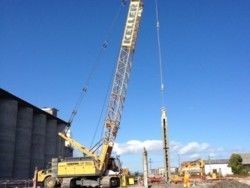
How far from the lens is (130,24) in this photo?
5044 centimetres

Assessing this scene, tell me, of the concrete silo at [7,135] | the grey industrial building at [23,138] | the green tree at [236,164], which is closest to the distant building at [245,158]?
the green tree at [236,164]

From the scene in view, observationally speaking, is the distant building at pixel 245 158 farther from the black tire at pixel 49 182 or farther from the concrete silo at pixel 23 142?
the black tire at pixel 49 182

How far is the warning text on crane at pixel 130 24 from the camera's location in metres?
50.1

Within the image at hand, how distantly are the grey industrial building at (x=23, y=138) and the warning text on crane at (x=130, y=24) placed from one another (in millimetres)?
30646

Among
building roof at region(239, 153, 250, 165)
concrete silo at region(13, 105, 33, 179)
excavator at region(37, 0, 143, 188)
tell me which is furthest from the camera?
building roof at region(239, 153, 250, 165)

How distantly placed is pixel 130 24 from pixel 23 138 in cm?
3982

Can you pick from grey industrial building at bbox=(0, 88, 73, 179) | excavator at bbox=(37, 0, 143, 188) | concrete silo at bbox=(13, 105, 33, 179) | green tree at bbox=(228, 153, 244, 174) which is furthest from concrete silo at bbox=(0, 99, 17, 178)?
green tree at bbox=(228, 153, 244, 174)

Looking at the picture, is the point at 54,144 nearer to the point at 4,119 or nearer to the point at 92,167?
the point at 4,119

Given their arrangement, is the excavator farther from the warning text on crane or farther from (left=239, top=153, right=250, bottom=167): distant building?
(left=239, top=153, right=250, bottom=167): distant building

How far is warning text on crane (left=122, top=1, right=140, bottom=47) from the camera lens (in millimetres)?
50125

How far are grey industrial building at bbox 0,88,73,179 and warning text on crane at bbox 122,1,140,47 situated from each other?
30646 mm

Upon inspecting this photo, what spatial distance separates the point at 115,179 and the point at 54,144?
55659 mm

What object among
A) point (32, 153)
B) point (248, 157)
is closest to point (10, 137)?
point (32, 153)

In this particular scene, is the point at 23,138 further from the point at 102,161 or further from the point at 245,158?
the point at 245,158
